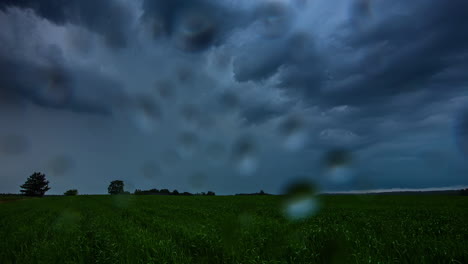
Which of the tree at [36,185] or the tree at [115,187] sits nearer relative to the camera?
the tree at [36,185]

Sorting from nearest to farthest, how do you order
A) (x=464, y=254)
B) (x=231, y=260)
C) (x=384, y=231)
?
1. (x=464, y=254)
2. (x=231, y=260)
3. (x=384, y=231)

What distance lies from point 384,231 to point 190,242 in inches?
303

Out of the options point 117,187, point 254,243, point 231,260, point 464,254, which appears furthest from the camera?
point 117,187

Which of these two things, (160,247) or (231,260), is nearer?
(231,260)

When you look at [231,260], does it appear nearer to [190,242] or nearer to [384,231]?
[190,242]

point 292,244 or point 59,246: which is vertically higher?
point 59,246

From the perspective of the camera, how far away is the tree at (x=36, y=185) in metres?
124

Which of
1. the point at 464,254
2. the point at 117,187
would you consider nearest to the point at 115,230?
the point at 464,254

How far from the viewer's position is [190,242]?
24.3 feet

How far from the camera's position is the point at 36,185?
12606cm

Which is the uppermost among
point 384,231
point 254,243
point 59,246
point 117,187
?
point 117,187

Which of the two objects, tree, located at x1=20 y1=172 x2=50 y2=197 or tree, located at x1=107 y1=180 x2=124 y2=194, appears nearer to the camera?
tree, located at x1=20 y1=172 x2=50 y2=197

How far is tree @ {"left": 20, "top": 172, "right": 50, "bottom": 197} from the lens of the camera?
124 meters

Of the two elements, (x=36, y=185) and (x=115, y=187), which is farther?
(x=115, y=187)
